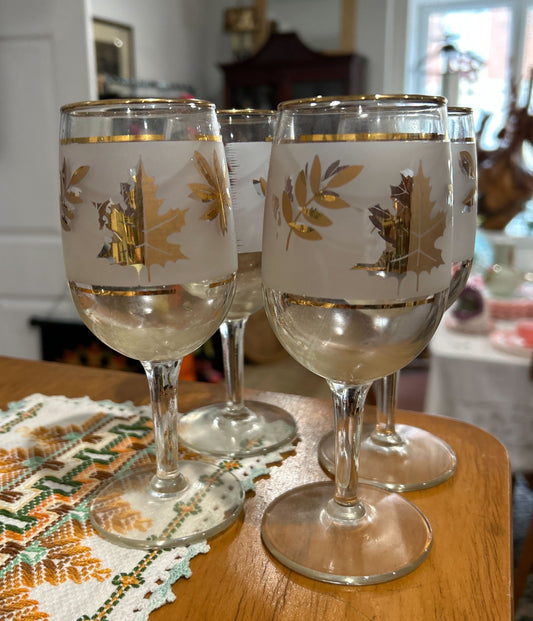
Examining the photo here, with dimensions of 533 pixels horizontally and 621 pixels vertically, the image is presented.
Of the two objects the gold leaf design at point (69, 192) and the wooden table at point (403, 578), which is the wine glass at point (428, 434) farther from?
the gold leaf design at point (69, 192)

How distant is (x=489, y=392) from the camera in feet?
4.56

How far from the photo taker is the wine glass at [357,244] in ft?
0.98

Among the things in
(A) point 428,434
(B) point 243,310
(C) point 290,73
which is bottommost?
(A) point 428,434

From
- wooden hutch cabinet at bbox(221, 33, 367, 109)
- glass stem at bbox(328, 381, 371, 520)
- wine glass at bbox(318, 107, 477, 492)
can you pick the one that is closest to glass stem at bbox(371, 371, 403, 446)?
wine glass at bbox(318, 107, 477, 492)

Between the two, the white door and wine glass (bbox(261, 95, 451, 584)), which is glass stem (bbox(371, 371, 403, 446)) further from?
the white door

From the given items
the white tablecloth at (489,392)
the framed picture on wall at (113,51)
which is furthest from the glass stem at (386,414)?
the framed picture on wall at (113,51)

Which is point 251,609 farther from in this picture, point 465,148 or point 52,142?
point 52,142

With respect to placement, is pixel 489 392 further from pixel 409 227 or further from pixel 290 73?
pixel 290 73

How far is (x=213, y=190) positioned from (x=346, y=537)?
22cm

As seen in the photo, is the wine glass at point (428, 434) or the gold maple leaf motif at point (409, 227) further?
the wine glass at point (428, 434)

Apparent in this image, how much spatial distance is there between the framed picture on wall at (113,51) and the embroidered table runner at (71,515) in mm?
2245

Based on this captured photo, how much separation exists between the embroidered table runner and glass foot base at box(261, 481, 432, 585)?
1.8 inches

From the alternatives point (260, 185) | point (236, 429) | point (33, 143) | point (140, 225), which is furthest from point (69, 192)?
point (33, 143)

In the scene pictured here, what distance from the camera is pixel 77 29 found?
2074mm
